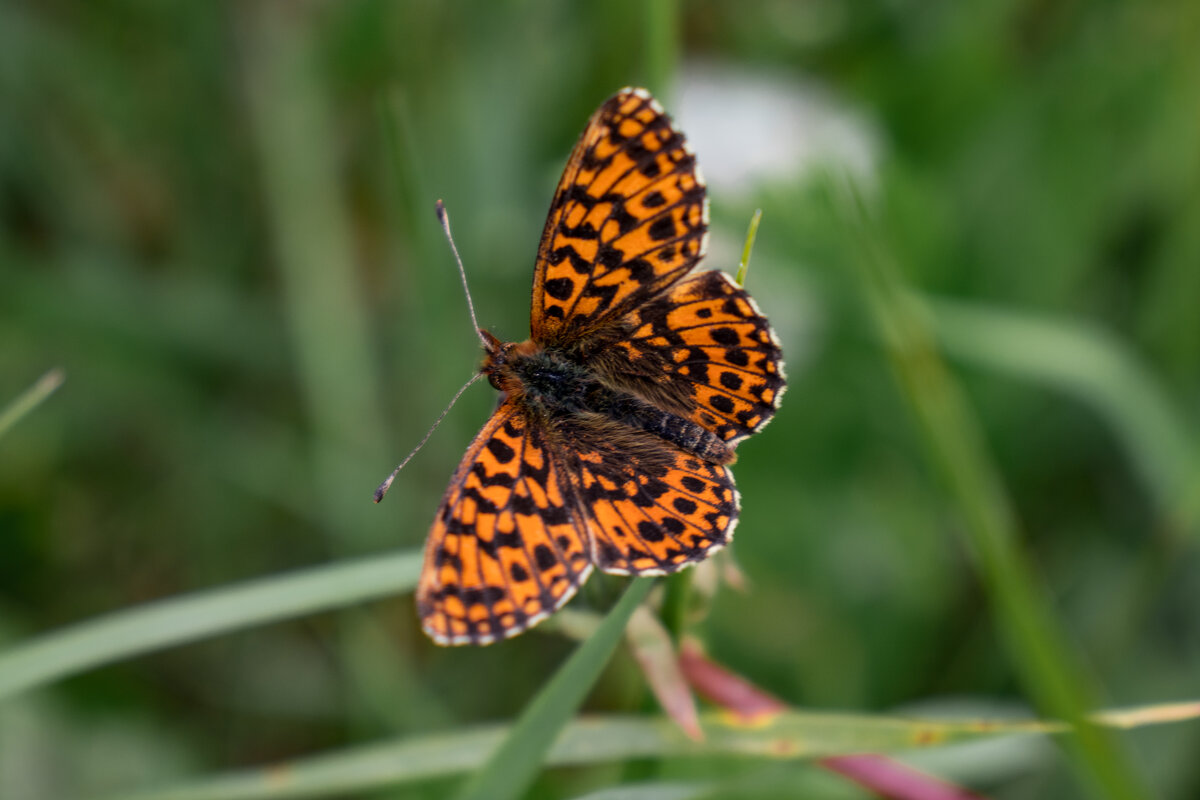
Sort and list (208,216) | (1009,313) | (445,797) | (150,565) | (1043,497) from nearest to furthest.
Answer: (445,797) → (1009,313) → (1043,497) → (150,565) → (208,216)

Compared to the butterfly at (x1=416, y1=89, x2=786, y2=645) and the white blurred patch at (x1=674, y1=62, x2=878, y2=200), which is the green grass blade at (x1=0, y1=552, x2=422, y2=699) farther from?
the white blurred patch at (x1=674, y1=62, x2=878, y2=200)

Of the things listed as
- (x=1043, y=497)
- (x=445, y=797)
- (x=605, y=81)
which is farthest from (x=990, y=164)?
(x=445, y=797)

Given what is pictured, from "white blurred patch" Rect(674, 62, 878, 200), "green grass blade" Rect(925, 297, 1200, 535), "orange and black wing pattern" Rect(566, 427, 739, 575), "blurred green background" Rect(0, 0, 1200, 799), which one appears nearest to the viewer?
"orange and black wing pattern" Rect(566, 427, 739, 575)

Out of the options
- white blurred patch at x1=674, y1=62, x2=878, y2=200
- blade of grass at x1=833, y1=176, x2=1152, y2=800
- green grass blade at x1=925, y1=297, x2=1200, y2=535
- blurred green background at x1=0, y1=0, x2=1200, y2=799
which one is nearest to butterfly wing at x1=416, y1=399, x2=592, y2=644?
blade of grass at x1=833, y1=176, x2=1152, y2=800

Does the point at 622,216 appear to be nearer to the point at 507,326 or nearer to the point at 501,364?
the point at 501,364

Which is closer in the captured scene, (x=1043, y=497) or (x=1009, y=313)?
(x=1009, y=313)

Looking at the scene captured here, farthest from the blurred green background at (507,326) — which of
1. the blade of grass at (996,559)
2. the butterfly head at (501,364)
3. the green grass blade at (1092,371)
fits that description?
the blade of grass at (996,559)

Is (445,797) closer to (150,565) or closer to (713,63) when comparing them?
(150,565)
